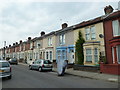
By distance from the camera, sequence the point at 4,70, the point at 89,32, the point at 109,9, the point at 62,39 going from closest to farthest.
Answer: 1. the point at 4,70
2. the point at 109,9
3. the point at 89,32
4. the point at 62,39

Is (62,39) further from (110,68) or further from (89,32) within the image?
(110,68)

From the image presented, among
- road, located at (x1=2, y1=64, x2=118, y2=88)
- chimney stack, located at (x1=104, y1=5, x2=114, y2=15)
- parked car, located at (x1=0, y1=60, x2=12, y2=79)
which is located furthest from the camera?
chimney stack, located at (x1=104, y1=5, x2=114, y2=15)

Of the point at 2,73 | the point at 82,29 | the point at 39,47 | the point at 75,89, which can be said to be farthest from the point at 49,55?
the point at 75,89

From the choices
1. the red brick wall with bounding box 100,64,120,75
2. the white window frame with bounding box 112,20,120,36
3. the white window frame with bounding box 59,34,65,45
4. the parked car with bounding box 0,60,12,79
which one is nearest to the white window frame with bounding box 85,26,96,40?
the white window frame with bounding box 112,20,120,36

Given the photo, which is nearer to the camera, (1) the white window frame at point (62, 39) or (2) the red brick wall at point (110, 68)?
(2) the red brick wall at point (110, 68)

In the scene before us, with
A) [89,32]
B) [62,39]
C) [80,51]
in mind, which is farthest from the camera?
[62,39]

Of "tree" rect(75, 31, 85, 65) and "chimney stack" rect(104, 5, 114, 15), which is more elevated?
"chimney stack" rect(104, 5, 114, 15)

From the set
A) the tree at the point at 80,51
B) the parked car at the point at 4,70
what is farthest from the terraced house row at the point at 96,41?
the parked car at the point at 4,70

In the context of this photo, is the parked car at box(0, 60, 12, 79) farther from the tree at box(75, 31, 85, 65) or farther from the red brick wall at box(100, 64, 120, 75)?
the tree at box(75, 31, 85, 65)

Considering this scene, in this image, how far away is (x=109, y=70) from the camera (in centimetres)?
1334

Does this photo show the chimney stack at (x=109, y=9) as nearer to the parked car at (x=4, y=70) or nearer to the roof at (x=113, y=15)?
the roof at (x=113, y=15)

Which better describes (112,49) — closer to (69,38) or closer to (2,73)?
(69,38)

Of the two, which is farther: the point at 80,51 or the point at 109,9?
the point at 80,51

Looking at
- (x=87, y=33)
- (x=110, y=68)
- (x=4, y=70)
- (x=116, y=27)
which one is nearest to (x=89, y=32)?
(x=87, y=33)
